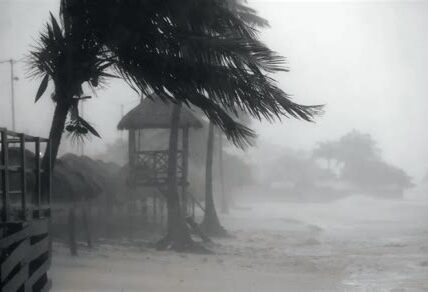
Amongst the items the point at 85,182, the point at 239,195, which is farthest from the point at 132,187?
the point at 239,195

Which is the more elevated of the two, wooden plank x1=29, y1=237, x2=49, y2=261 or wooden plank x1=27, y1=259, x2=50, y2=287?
wooden plank x1=29, y1=237, x2=49, y2=261

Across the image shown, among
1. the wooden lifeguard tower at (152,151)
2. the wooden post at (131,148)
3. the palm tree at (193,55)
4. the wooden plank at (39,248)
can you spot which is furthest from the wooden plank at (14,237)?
the wooden post at (131,148)

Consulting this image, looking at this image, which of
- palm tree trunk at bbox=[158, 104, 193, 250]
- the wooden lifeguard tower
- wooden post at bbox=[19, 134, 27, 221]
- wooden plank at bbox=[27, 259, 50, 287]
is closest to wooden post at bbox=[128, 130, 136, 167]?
the wooden lifeguard tower

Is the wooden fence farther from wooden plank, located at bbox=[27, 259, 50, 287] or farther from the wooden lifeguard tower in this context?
the wooden lifeguard tower

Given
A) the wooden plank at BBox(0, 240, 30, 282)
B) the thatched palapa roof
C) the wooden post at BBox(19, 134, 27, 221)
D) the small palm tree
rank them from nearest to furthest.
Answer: the wooden plank at BBox(0, 240, 30, 282), the wooden post at BBox(19, 134, 27, 221), the small palm tree, the thatched palapa roof

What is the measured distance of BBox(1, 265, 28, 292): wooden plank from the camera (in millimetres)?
5867

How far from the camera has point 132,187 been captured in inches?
941

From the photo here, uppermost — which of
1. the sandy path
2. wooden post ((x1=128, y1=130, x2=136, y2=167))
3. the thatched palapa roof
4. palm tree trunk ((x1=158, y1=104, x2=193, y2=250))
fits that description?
the thatched palapa roof

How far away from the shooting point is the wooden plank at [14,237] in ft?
19.4

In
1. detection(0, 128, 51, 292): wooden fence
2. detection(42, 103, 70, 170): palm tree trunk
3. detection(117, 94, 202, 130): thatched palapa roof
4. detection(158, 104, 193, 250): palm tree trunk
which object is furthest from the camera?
detection(117, 94, 202, 130): thatched palapa roof

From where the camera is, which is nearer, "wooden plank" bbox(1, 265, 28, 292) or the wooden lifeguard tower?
"wooden plank" bbox(1, 265, 28, 292)

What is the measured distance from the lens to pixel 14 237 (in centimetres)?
630

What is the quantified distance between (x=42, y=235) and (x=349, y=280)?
9.15 meters

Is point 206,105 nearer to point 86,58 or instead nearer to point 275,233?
point 86,58
